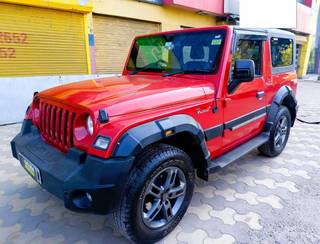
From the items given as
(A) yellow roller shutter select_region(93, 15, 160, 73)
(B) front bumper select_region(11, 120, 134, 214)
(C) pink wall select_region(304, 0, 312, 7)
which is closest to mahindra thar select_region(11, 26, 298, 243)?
(B) front bumper select_region(11, 120, 134, 214)

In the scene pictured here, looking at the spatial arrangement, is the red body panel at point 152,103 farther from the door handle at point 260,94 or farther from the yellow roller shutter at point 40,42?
the yellow roller shutter at point 40,42

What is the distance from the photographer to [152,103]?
2064 mm

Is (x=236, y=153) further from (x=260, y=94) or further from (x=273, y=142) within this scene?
(x=273, y=142)

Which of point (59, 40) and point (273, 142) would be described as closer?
point (273, 142)

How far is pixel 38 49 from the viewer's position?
21.3 ft

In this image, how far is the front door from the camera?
2793mm

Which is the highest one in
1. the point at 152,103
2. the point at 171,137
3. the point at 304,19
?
the point at 304,19

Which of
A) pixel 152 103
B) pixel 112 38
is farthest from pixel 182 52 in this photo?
pixel 112 38

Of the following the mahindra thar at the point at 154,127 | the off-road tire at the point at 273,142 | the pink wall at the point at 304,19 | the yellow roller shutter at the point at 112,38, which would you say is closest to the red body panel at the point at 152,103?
the mahindra thar at the point at 154,127

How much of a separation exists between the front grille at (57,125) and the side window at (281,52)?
2818 millimetres

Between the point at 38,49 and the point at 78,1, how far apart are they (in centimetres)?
166

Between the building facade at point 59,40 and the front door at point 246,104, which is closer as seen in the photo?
the front door at point 246,104

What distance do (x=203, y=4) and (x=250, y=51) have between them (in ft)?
26.9

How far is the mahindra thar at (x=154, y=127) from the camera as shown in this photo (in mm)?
1784
